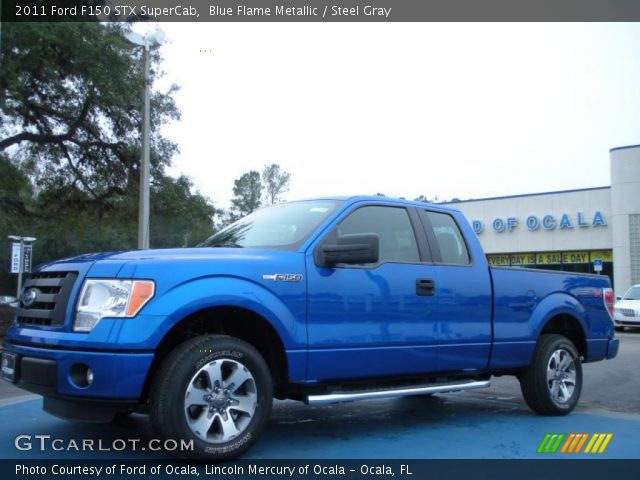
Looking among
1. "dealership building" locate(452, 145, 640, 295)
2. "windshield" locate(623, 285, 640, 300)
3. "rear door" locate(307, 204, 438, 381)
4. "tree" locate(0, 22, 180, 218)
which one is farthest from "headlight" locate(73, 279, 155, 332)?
"dealership building" locate(452, 145, 640, 295)

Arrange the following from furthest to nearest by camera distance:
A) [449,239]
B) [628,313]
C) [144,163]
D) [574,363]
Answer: [628,313]
[144,163]
[574,363]
[449,239]

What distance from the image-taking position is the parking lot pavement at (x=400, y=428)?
484 cm

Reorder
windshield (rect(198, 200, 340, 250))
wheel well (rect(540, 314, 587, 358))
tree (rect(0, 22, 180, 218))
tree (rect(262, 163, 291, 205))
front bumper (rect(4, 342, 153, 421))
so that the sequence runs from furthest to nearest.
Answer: tree (rect(262, 163, 291, 205))
tree (rect(0, 22, 180, 218))
wheel well (rect(540, 314, 587, 358))
windshield (rect(198, 200, 340, 250))
front bumper (rect(4, 342, 153, 421))

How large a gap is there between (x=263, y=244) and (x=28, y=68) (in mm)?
13264

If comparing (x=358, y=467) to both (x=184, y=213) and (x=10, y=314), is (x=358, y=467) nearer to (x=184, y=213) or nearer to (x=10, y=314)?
(x=184, y=213)

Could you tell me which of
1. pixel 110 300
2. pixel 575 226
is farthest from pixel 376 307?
pixel 575 226

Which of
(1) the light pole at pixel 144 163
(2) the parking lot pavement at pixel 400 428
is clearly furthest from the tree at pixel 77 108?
(2) the parking lot pavement at pixel 400 428

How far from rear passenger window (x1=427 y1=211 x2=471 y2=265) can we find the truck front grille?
10.3 ft

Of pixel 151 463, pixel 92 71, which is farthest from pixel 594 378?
pixel 92 71

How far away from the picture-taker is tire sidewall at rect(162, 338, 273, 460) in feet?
13.5

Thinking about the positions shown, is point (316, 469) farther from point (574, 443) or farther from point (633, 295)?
point (633, 295)

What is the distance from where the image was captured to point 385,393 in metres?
5.15

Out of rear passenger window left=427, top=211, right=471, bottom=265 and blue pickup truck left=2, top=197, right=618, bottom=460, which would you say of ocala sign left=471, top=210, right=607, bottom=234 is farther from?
blue pickup truck left=2, top=197, right=618, bottom=460
